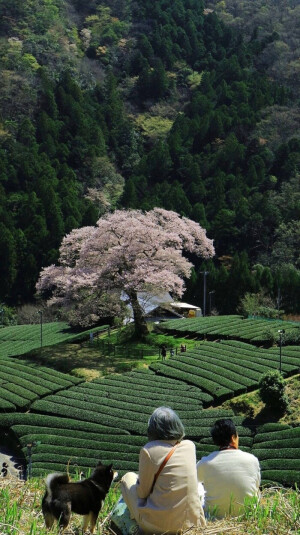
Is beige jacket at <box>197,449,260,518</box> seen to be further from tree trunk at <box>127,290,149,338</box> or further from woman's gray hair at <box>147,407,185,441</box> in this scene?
tree trunk at <box>127,290,149,338</box>

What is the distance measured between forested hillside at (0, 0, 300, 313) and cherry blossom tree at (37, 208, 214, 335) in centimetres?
2114

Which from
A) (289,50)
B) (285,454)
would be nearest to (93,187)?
(289,50)

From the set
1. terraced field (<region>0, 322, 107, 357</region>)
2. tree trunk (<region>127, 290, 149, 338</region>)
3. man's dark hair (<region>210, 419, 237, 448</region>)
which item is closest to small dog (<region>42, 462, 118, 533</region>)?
man's dark hair (<region>210, 419, 237, 448</region>)

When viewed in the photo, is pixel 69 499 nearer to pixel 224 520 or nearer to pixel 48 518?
pixel 48 518

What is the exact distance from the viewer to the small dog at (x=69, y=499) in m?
7.11

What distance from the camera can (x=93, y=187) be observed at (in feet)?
307

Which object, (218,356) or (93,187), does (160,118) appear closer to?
(93,187)

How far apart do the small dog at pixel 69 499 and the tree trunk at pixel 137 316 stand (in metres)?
31.6

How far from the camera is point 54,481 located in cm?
730

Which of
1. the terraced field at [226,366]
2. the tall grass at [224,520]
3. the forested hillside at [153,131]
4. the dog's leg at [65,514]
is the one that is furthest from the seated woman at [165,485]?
the forested hillside at [153,131]

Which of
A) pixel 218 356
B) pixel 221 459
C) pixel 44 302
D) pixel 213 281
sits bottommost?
pixel 44 302

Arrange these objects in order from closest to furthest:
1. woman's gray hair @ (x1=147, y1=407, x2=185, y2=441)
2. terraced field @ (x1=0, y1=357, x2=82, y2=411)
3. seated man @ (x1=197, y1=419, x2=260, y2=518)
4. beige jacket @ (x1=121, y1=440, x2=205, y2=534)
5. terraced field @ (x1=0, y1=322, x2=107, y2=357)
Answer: beige jacket @ (x1=121, y1=440, x2=205, y2=534) < woman's gray hair @ (x1=147, y1=407, x2=185, y2=441) < seated man @ (x1=197, y1=419, x2=260, y2=518) < terraced field @ (x1=0, y1=357, x2=82, y2=411) < terraced field @ (x1=0, y1=322, x2=107, y2=357)

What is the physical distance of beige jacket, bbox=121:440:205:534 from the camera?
687 centimetres

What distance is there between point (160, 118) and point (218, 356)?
7905 centimetres
